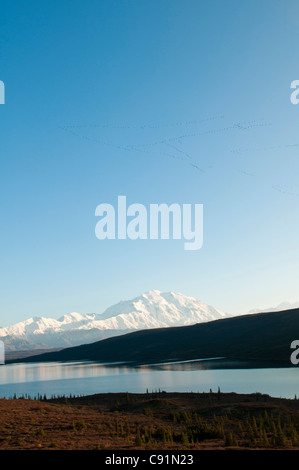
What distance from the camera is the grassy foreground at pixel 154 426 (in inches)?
945

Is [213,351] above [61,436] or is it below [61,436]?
below

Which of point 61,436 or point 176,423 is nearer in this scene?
point 61,436

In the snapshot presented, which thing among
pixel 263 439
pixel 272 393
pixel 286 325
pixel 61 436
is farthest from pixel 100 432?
pixel 286 325

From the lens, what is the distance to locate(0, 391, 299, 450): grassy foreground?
24.0 meters

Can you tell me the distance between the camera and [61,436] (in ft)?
89.6

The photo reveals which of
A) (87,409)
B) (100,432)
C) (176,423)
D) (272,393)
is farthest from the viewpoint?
(272,393)

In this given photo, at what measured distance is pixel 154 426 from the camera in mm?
31797
